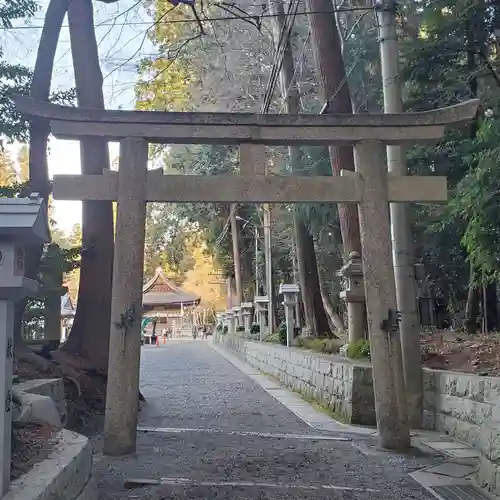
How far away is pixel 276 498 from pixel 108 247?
19.5 feet

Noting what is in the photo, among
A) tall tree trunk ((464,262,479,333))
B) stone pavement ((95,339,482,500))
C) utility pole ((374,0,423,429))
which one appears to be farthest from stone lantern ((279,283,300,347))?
utility pole ((374,0,423,429))

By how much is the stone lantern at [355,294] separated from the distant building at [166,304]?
1438 inches

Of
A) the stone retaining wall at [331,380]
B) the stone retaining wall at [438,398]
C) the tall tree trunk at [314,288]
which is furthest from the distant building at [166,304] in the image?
the stone retaining wall at [438,398]

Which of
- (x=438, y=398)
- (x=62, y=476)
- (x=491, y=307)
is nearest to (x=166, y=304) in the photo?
(x=491, y=307)

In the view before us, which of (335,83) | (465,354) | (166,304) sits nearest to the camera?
(465,354)

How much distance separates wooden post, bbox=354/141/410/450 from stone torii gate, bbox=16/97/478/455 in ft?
0.04

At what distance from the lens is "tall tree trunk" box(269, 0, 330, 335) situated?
1580 cm

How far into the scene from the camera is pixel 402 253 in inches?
302

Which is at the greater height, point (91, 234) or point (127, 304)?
point (91, 234)

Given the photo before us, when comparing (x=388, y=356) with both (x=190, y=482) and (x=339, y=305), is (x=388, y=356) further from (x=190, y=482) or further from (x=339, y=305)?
(x=339, y=305)

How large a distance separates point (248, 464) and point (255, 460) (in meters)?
0.18

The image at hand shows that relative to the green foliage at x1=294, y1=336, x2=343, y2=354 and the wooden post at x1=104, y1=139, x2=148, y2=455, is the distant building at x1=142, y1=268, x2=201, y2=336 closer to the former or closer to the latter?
the green foliage at x1=294, y1=336, x2=343, y2=354

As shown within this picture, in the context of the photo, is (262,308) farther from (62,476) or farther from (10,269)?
(10,269)

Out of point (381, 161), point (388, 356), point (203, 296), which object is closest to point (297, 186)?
point (381, 161)
